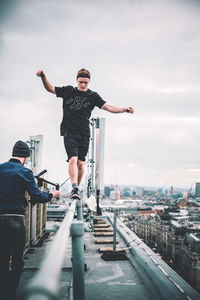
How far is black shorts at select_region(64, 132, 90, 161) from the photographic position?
16.6ft

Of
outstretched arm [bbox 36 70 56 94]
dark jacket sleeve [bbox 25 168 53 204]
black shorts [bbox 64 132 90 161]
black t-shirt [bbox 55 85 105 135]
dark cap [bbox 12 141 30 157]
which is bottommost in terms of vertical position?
dark jacket sleeve [bbox 25 168 53 204]

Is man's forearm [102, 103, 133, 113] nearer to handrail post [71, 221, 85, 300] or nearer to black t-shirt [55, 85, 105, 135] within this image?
black t-shirt [55, 85, 105, 135]

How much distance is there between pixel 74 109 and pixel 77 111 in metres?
0.08

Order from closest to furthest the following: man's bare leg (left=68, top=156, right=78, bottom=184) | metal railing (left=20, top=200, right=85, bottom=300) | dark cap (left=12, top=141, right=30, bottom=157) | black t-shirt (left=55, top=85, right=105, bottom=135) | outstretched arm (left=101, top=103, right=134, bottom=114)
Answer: metal railing (left=20, top=200, right=85, bottom=300), dark cap (left=12, top=141, right=30, bottom=157), man's bare leg (left=68, top=156, right=78, bottom=184), black t-shirt (left=55, top=85, right=105, bottom=135), outstretched arm (left=101, top=103, right=134, bottom=114)

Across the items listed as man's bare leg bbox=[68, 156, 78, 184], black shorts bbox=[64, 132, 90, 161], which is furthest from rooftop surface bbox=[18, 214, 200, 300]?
black shorts bbox=[64, 132, 90, 161]

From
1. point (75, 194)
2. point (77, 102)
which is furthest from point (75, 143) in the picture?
point (75, 194)

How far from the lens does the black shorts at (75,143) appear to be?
5055 mm

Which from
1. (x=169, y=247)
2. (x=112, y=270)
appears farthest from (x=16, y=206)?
(x=169, y=247)

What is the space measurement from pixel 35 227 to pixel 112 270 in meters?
5.78

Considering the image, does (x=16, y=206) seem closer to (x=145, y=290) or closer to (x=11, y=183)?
(x=11, y=183)

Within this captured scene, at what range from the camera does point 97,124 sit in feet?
46.5

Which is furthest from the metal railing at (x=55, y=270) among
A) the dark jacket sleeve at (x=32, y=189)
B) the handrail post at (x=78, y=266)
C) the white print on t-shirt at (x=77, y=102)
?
the white print on t-shirt at (x=77, y=102)

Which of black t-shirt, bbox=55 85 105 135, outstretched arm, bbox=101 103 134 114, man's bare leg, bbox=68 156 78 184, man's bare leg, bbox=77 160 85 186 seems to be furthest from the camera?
man's bare leg, bbox=77 160 85 186

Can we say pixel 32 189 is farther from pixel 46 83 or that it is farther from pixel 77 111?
pixel 46 83
